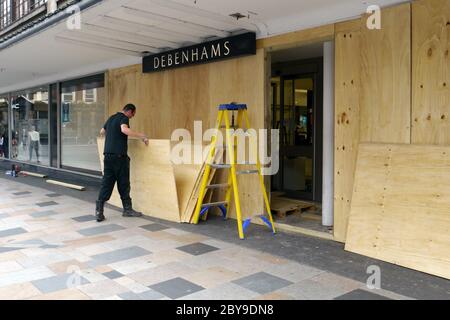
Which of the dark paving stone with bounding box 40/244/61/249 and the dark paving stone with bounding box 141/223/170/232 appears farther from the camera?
the dark paving stone with bounding box 141/223/170/232

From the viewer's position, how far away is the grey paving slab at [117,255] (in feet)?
14.7

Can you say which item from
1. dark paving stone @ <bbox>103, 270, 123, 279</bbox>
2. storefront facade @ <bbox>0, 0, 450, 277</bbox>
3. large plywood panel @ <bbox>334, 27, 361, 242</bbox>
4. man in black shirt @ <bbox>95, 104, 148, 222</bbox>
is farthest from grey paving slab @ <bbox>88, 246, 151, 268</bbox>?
large plywood panel @ <bbox>334, 27, 361, 242</bbox>

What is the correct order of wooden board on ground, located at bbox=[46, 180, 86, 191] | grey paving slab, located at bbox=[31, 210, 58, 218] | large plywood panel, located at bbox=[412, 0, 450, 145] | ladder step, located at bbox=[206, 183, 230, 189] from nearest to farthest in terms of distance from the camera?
large plywood panel, located at bbox=[412, 0, 450, 145]
ladder step, located at bbox=[206, 183, 230, 189]
grey paving slab, located at bbox=[31, 210, 58, 218]
wooden board on ground, located at bbox=[46, 180, 86, 191]

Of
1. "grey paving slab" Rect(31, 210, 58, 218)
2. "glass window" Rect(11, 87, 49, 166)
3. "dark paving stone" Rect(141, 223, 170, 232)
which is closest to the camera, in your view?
"dark paving stone" Rect(141, 223, 170, 232)

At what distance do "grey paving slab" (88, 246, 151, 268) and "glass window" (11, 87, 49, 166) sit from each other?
934 cm

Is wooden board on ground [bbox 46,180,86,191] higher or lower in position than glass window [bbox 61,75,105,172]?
lower

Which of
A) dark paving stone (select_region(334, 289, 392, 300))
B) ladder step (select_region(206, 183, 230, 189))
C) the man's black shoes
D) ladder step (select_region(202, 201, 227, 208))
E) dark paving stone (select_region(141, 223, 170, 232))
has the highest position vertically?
ladder step (select_region(206, 183, 230, 189))

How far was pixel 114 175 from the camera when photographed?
6.50m

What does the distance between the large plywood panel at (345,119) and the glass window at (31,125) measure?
406 inches

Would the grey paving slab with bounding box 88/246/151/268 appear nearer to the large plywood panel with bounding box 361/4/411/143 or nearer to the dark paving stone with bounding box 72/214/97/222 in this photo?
the dark paving stone with bounding box 72/214/97/222

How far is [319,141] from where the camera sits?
7.56 meters

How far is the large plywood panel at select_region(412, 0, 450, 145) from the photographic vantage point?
425 centimetres

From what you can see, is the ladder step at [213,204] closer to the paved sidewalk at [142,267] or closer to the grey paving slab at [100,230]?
the paved sidewalk at [142,267]
